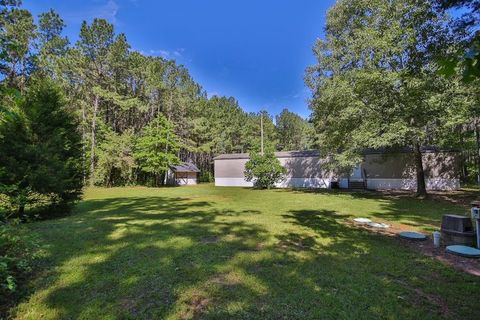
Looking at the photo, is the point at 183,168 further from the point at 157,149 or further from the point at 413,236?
the point at 413,236

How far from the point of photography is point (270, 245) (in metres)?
5.58

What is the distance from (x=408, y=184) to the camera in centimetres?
1902

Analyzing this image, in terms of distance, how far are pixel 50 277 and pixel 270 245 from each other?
3857mm

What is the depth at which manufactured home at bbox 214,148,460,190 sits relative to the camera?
60.2 feet

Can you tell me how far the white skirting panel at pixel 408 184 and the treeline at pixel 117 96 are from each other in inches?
450

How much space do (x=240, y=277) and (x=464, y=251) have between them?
4.31 m

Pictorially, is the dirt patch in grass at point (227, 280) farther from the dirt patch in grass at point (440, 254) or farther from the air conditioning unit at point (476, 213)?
the air conditioning unit at point (476, 213)

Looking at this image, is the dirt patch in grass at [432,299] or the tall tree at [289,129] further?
the tall tree at [289,129]

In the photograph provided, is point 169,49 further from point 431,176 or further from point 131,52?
point 431,176

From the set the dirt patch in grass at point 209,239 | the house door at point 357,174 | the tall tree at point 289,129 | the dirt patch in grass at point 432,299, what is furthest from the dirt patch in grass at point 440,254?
the tall tree at point 289,129

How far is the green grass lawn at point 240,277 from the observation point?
9.96 feet

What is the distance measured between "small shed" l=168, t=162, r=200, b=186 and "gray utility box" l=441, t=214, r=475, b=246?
26.5 meters

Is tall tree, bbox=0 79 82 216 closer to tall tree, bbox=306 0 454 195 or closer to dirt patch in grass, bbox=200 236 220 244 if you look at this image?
dirt patch in grass, bbox=200 236 220 244

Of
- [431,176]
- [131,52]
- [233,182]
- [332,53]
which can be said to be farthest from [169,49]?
[431,176]
